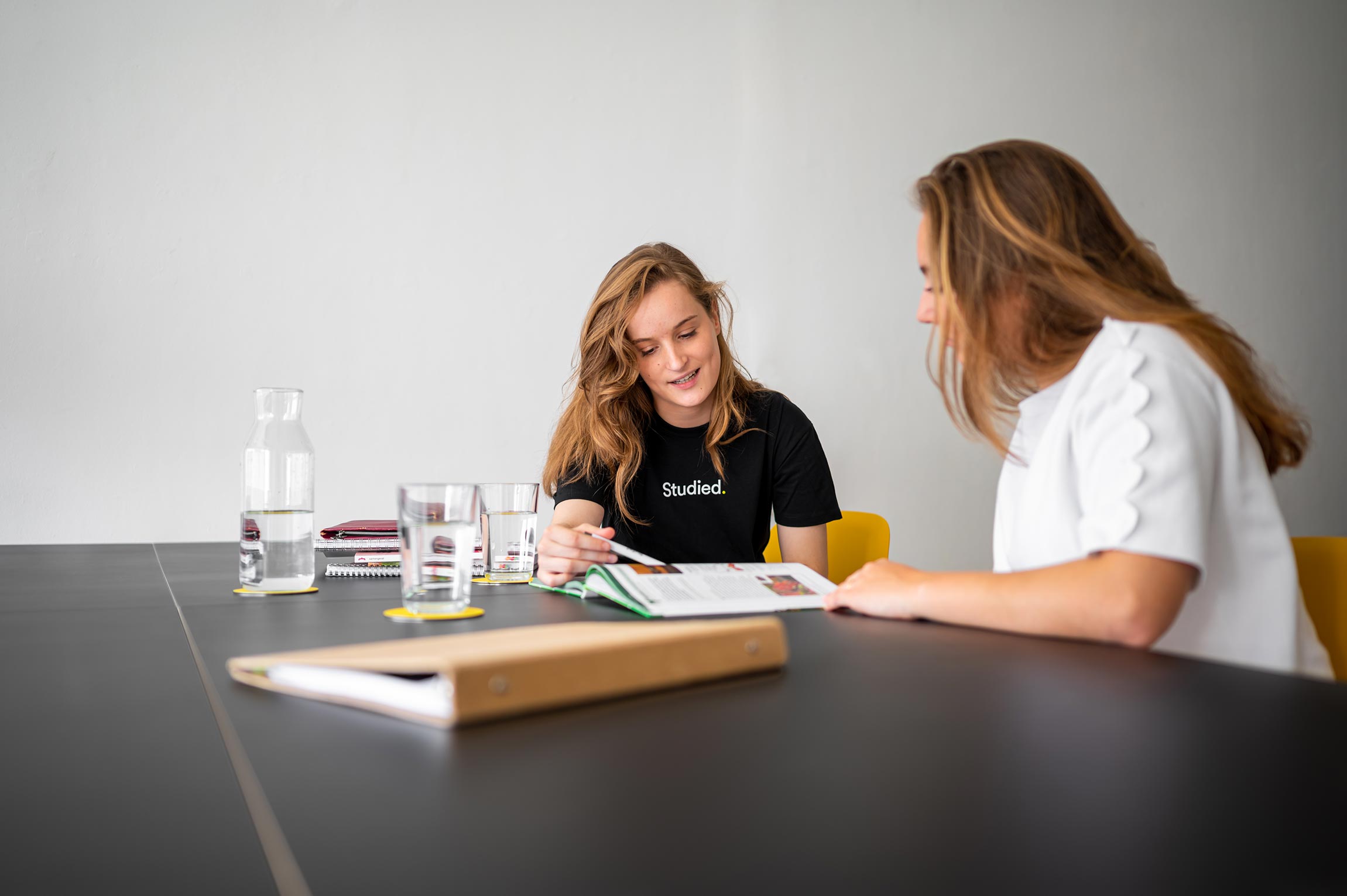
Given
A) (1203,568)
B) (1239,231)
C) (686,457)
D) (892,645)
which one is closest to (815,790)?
(892,645)

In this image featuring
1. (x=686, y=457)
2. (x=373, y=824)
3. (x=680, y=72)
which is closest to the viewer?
(x=373, y=824)

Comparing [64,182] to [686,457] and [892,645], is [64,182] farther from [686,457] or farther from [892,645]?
[892,645]

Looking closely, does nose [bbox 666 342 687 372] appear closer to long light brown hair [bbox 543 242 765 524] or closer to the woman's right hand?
long light brown hair [bbox 543 242 765 524]

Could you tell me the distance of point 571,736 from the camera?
51 centimetres

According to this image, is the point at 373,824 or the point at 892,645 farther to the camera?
the point at 892,645

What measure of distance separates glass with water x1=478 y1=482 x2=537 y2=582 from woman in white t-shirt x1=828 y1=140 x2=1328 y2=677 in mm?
501

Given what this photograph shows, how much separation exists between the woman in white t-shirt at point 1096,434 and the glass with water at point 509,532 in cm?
50

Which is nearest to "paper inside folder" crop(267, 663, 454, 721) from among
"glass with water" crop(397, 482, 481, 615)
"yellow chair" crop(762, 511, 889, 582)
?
"glass with water" crop(397, 482, 481, 615)

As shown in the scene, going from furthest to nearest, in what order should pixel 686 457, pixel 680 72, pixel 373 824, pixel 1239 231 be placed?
pixel 1239 231
pixel 680 72
pixel 686 457
pixel 373 824

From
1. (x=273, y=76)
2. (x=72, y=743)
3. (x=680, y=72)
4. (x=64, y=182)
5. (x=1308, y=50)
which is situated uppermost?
(x=1308, y=50)

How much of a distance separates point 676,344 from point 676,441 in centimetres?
→ 25

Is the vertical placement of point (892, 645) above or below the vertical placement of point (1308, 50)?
below

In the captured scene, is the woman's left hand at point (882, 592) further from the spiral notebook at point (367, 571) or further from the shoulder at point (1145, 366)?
the spiral notebook at point (367, 571)

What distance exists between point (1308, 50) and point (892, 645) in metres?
5.03
